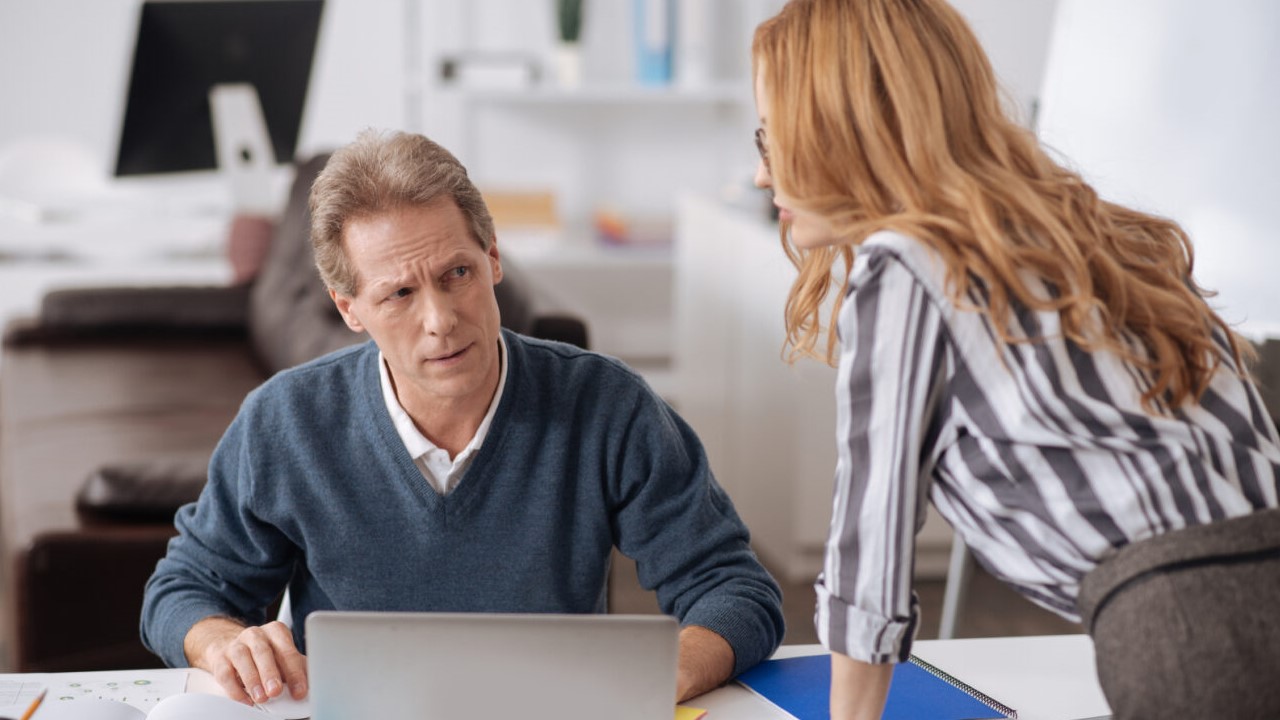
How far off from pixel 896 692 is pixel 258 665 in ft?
1.85

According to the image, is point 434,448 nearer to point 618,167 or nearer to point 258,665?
point 258,665

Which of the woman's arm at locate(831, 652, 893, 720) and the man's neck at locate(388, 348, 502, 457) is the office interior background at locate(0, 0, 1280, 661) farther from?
the woman's arm at locate(831, 652, 893, 720)

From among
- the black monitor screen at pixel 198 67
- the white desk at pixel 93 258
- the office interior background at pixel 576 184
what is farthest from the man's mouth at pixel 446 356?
the white desk at pixel 93 258

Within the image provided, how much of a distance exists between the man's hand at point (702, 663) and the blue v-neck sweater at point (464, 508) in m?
0.13

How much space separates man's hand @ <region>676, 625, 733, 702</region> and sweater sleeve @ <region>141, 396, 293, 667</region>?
47 cm

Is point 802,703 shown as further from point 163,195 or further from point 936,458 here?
point 163,195

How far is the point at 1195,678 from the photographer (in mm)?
855

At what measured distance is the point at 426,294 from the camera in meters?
1.27

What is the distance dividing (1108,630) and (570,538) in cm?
63

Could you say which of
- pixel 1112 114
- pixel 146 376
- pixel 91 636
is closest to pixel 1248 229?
pixel 1112 114

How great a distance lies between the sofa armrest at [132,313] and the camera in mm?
3283

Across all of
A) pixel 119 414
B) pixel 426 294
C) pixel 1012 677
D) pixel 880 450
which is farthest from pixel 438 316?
pixel 119 414

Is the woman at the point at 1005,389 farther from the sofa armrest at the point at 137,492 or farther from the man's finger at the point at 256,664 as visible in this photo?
the sofa armrest at the point at 137,492

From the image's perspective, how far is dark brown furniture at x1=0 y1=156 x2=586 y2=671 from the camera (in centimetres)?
207
